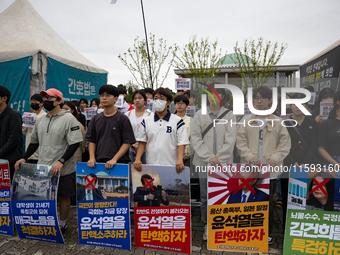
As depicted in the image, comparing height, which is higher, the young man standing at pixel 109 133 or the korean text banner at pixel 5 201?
the young man standing at pixel 109 133

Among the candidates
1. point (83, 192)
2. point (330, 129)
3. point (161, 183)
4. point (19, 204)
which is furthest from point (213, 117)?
point (19, 204)

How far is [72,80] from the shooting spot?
6645 mm

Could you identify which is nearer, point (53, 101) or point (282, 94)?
point (282, 94)

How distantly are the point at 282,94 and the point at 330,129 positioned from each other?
0.69 meters

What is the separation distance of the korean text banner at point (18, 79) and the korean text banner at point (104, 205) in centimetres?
357

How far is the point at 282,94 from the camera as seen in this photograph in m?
2.75

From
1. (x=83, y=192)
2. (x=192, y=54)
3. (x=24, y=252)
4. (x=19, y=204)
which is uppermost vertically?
(x=192, y=54)

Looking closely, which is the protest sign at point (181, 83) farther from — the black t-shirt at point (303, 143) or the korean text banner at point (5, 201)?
the korean text banner at point (5, 201)

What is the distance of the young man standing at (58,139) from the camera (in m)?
3.10

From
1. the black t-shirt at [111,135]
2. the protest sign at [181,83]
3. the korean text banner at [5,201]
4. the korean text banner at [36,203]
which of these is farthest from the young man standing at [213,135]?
the protest sign at [181,83]

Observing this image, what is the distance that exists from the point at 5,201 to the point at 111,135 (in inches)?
66.3

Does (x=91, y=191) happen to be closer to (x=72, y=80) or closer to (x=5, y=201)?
(x=5, y=201)

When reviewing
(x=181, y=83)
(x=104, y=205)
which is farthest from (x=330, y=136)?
(x=181, y=83)

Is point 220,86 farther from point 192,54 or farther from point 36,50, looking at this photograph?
point 192,54
